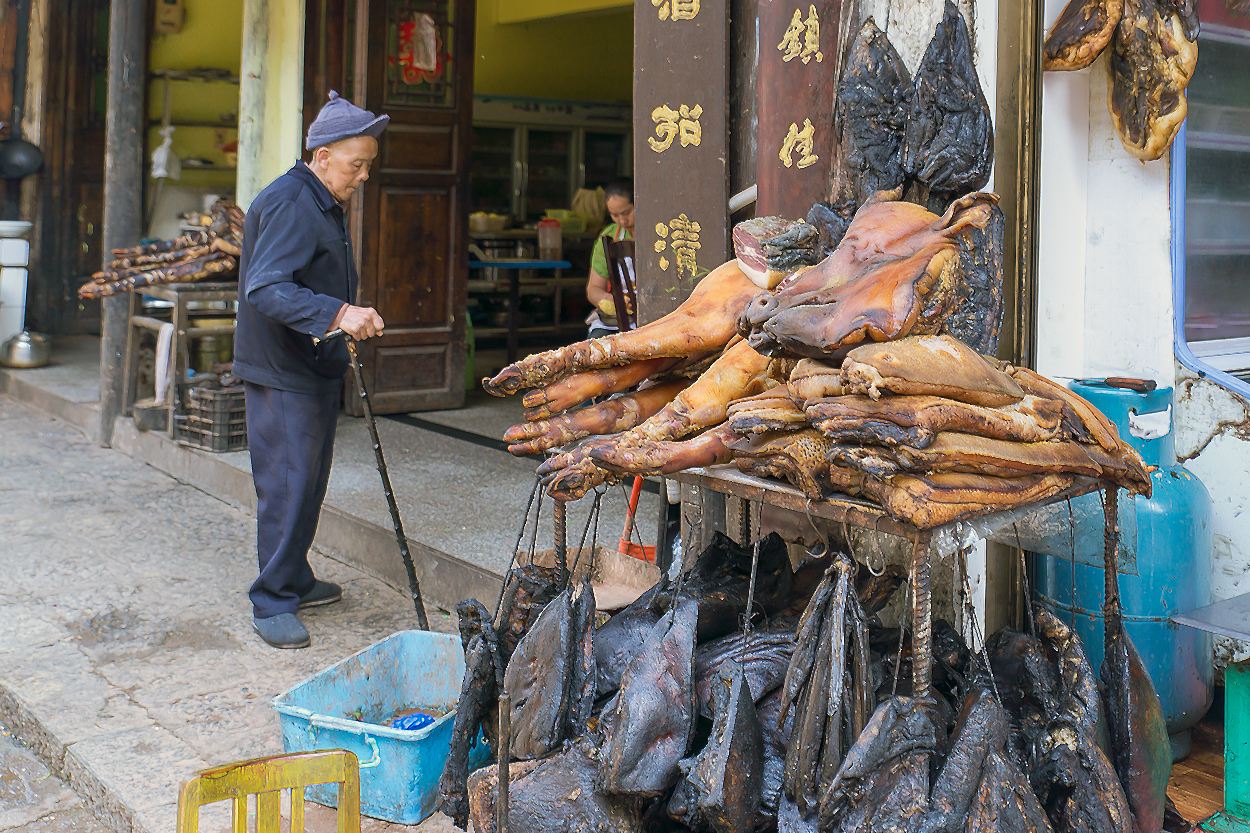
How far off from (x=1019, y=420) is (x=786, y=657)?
2.58 feet

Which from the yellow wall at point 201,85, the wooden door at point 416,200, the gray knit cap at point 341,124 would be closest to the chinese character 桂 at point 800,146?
the gray knit cap at point 341,124

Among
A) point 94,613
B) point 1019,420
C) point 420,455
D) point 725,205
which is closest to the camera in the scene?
point 1019,420

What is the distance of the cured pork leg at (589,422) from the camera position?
122 inches

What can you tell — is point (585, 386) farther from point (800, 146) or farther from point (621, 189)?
point (621, 189)

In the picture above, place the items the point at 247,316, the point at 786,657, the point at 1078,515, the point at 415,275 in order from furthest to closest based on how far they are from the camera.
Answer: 1. the point at 415,275
2. the point at 247,316
3. the point at 1078,515
4. the point at 786,657

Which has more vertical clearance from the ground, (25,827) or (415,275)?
(415,275)

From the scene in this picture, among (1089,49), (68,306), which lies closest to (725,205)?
(1089,49)

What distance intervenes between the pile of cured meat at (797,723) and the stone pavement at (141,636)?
0.97 m

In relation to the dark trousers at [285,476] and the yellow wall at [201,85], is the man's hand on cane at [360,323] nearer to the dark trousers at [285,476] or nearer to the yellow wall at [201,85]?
the dark trousers at [285,476]

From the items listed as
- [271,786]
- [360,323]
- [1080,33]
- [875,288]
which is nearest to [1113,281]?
[1080,33]

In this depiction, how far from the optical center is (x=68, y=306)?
13.1 metres

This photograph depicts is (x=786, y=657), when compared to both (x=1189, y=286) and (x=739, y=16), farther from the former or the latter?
(x=739, y=16)

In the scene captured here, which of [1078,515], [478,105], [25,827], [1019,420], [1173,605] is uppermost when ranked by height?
[478,105]

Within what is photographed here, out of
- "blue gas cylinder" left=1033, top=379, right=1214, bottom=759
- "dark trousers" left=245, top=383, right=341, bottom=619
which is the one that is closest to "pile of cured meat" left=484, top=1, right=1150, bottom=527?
"blue gas cylinder" left=1033, top=379, right=1214, bottom=759
